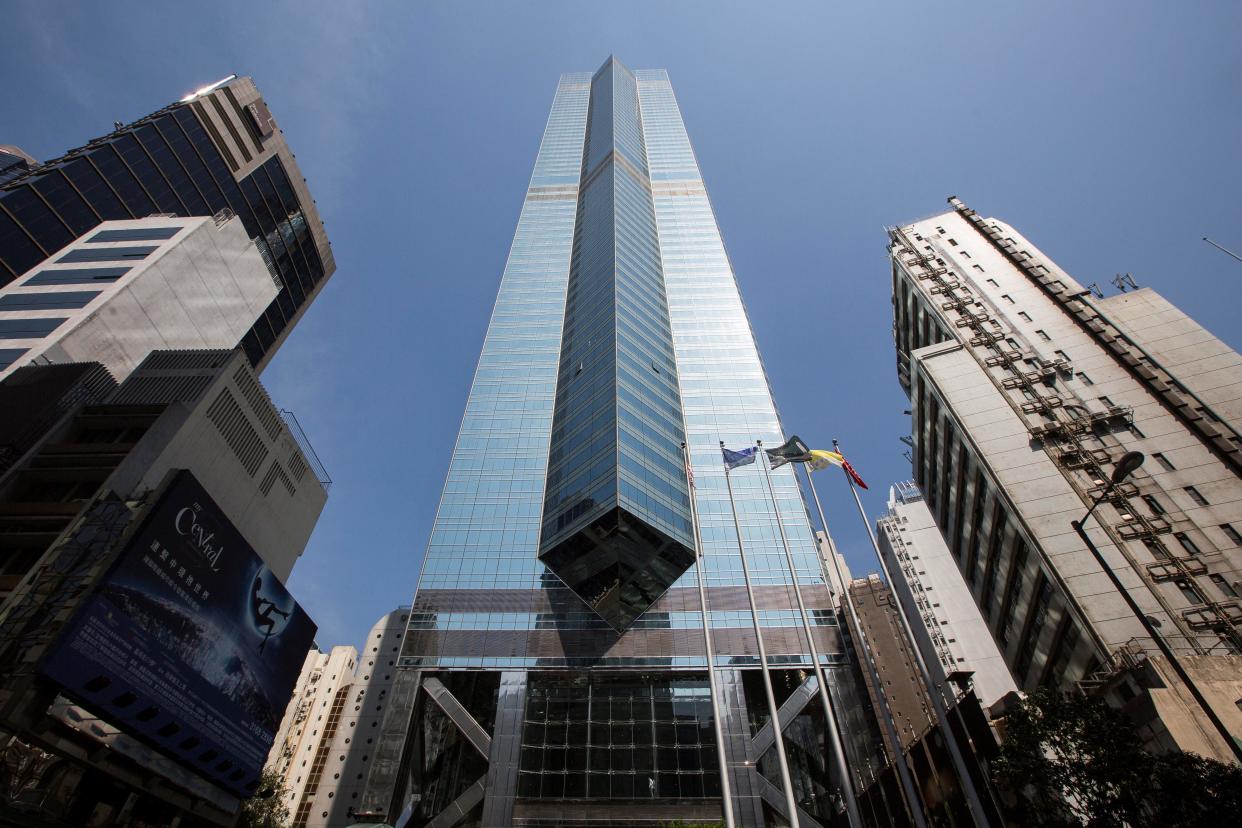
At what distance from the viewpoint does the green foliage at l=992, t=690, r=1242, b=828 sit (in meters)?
18.5

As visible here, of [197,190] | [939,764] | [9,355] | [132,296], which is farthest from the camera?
[197,190]

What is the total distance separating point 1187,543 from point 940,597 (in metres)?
79.6

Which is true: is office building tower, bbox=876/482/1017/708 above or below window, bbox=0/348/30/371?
above

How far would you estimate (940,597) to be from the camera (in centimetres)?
10512

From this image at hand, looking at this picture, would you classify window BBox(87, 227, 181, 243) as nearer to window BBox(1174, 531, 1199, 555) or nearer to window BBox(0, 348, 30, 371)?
window BBox(0, 348, 30, 371)

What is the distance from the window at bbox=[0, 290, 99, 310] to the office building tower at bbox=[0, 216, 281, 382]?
0.08 metres

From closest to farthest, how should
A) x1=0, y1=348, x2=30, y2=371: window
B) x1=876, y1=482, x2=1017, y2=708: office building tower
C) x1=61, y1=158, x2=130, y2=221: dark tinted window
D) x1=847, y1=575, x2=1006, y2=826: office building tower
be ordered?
x1=847, y1=575, x2=1006, y2=826: office building tower
x1=0, y1=348, x2=30, y2=371: window
x1=61, y1=158, x2=130, y2=221: dark tinted window
x1=876, y1=482, x2=1017, y2=708: office building tower

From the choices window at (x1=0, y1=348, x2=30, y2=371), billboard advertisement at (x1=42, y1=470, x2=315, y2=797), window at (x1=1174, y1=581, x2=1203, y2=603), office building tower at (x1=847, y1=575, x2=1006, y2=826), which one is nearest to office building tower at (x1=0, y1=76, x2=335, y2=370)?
window at (x1=0, y1=348, x2=30, y2=371)

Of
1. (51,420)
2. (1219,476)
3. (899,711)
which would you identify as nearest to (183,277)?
(51,420)

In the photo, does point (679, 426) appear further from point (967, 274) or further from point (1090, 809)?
point (1090, 809)

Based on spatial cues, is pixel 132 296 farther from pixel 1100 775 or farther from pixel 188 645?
pixel 1100 775

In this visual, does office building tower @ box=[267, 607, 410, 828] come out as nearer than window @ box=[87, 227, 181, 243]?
No

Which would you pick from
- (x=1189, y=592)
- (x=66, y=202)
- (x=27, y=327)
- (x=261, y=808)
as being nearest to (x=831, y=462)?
(x=1189, y=592)

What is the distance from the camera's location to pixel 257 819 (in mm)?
50094
